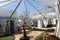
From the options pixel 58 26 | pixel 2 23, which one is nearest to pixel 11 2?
pixel 58 26

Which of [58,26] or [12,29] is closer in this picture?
[58,26]

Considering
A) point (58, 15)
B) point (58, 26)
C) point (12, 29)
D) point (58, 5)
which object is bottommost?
point (12, 29)

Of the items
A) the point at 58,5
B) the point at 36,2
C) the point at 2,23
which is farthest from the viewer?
the point at 2,23

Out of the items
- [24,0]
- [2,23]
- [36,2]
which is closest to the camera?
[24,0]

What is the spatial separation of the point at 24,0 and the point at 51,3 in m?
1.22

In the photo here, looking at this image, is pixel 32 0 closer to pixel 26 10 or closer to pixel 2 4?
pixel 26 10

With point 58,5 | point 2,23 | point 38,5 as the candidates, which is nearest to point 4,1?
point 38,5

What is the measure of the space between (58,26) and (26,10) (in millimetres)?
1693

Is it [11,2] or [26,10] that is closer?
[11,2]

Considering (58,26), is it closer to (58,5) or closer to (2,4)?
(58,5)

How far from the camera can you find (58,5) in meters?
5.41

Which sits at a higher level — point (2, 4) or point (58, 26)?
point (2, 4)

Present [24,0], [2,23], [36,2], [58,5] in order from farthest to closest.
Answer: [2,23] → [36,2] → [24,0] → [58,5]

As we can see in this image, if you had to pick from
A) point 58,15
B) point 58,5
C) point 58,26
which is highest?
point 58,5
